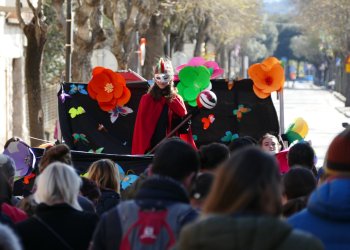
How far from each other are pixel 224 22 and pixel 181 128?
156 ft

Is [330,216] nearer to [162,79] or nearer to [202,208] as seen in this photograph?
[202,208]

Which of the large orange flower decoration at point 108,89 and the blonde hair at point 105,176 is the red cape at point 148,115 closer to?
the large orange flower decoration at point 108,89

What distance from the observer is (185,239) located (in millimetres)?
3785

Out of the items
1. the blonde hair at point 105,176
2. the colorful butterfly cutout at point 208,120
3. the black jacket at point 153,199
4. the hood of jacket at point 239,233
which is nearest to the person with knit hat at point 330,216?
the black jacket at point 153,199

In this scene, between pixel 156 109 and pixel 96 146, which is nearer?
pixel 156 109

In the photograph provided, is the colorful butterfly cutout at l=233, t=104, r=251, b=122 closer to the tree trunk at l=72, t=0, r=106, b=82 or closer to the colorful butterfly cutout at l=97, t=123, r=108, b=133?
the colorful butterfly cutout at l=97, t=123, r=108, b=133

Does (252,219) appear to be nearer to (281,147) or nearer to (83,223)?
(83,223)

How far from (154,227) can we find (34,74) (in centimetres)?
1545

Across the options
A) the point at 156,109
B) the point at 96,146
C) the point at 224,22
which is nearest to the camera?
the point at 156,109

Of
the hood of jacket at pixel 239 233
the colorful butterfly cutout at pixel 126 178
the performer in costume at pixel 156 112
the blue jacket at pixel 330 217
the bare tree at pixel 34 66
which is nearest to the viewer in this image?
the hood of jacket at pixel 239 233

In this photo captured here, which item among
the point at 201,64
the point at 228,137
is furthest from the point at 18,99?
the point at 228,137

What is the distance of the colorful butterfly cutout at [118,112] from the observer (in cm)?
1287

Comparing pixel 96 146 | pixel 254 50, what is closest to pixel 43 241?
pixel 96 146

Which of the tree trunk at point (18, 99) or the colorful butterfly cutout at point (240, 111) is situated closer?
the colorful butterfly cutout at point (240, 111)
